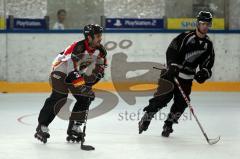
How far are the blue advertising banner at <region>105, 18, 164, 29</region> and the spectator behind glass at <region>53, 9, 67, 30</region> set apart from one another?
0.88m

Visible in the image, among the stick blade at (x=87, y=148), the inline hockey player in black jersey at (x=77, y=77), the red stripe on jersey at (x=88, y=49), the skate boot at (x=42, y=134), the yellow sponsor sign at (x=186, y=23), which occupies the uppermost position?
the yellow sponsor sign at (x=186, y=23)

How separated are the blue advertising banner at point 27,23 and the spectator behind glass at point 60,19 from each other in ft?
0.72

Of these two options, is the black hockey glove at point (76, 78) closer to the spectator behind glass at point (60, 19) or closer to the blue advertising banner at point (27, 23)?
the blue advertising banner at point (27, 23)

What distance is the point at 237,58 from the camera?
11.1 m

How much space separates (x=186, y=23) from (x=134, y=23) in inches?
42.4

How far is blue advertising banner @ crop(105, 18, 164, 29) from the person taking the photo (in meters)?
11.5

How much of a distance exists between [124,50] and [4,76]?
7.61 ft

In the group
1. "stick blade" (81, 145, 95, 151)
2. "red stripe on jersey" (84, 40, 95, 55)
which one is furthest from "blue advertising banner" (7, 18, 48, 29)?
"stick blade" (81, 145, 95, 151)

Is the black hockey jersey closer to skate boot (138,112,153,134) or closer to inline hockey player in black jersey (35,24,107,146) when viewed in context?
skate boot (138,112,153,134)

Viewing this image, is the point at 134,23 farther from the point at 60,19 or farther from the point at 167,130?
the point at 167,130

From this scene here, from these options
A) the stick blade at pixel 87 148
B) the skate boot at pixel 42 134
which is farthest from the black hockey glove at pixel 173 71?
the skate boot at pixel 42 134

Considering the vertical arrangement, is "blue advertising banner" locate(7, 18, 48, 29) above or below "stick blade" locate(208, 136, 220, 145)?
above

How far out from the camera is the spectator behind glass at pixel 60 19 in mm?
11344

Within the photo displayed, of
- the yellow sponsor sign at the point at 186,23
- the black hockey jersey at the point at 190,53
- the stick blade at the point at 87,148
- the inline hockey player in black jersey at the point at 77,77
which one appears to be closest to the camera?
the stick blade at the point at 87,148
